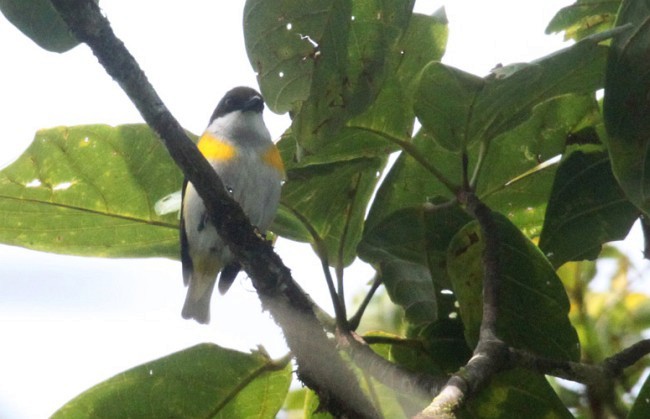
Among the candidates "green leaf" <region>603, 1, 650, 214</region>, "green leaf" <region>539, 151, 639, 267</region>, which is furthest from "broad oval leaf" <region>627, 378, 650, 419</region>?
"green leaf" <region>539, 151, 639, 267</region>

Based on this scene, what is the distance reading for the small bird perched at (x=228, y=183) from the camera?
3.90 meters

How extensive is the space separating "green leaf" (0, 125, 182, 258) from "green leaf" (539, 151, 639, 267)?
1.23 meters

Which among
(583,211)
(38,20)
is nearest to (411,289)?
(583,211)

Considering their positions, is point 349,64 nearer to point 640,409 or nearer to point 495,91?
point 495,91

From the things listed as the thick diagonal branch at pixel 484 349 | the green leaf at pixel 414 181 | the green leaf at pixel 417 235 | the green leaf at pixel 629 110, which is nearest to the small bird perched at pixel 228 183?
the green leaf at pixel 414 181

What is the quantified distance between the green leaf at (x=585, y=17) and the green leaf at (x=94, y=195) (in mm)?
1319

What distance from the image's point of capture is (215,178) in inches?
76.9

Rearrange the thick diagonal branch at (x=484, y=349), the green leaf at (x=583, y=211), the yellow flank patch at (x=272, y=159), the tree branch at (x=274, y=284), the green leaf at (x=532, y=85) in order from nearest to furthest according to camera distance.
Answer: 1. the thick diagonal branch at (x=484, y=349)
2. the tree branch at (x=274, y=284)
3. the green leaf at (x=532, y=85)
4. the green leaf at (x=583, y=211)
5. the yellow flank patch at (x=272, y=159)

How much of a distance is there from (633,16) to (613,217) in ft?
2.10

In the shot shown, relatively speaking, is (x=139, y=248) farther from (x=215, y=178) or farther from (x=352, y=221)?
(x=215, y=178)

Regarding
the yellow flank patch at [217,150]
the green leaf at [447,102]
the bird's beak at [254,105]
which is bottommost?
the green leaf at [447,102]

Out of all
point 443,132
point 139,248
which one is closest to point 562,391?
point 443,132

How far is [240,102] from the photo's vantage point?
15.9ft

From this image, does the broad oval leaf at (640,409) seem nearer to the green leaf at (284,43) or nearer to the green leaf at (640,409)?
the green leaf at (640,409)
